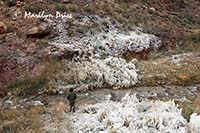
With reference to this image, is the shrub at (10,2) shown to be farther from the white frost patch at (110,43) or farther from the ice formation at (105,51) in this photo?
the white frost patch at (110,43)

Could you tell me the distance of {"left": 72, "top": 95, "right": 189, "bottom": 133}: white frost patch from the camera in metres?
8.64

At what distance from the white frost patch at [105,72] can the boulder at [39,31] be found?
1576mm

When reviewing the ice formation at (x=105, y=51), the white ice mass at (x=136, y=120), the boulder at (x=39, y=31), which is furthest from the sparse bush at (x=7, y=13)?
the white ice mass at (x=136, y=120)

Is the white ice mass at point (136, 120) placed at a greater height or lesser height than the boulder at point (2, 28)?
lesser

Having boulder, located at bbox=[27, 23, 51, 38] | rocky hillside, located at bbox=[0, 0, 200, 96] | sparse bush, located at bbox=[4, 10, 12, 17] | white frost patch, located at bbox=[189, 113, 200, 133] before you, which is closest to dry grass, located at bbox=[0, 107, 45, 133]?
rocky hillside, located at bbox=[0, 0, 200, 96]

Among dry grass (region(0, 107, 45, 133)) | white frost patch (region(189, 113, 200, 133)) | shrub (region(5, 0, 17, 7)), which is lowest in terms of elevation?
dry grass (region(0, 107, 45, 133))

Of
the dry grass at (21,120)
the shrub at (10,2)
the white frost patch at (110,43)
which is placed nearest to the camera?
the dry grass at (21,120)

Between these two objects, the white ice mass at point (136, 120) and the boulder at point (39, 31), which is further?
the boulder at point (39, 31)

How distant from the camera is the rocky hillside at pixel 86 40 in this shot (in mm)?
11641

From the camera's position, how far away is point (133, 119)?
29.2 feet

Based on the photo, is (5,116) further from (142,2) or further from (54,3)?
(142,2)

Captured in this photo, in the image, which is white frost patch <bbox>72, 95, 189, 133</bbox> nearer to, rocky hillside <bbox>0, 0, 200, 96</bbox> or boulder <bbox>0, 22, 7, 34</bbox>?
rocky hillside <bbox>0, 0, 200, 96</bbox>

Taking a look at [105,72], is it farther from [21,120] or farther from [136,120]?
[21,120]

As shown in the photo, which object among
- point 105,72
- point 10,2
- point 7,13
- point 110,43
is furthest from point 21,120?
point 10,2
